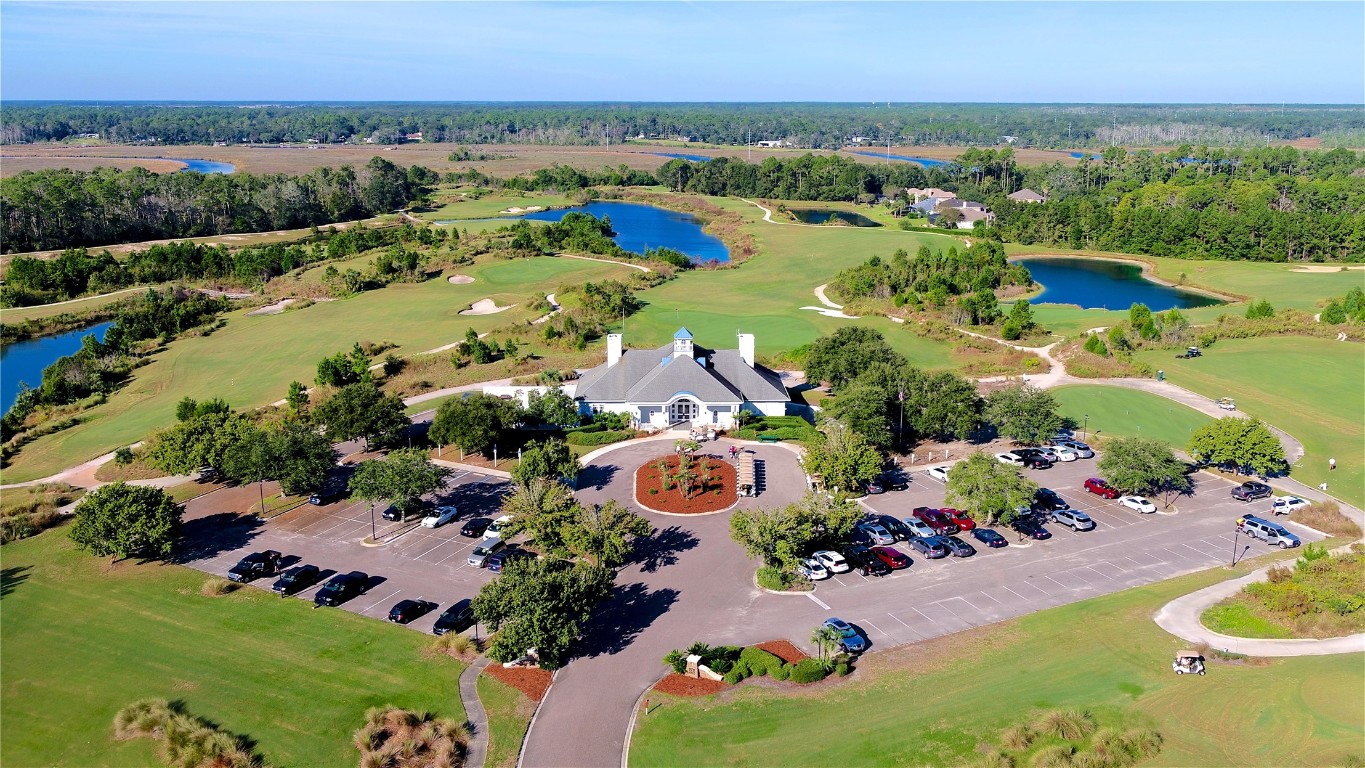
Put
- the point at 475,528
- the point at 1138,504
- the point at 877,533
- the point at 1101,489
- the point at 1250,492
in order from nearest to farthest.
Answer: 1. the point at 877,533
2. the point at 475,528
3. the point at 1138,504
4. the point at 1250,492
5. the point at 1101,489

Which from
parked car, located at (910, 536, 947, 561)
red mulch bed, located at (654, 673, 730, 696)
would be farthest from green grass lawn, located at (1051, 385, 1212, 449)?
red mulch bed, located at (654, 673, 730, 696)

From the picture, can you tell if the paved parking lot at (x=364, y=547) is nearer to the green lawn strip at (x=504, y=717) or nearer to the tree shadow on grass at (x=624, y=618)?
the green lawn strip at (x=504, y=717)

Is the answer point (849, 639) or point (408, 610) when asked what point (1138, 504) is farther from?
point (408, 610)

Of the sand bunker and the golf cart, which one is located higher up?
the sand bunker

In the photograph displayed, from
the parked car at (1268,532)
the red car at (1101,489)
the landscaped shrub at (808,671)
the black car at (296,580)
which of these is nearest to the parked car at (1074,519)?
the red car at (1101,489)

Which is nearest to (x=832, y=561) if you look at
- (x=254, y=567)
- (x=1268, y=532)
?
(x=1268, y=532)

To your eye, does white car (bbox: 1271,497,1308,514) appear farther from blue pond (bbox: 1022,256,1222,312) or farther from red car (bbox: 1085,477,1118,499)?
blue pond (bbox: 1022,256,1222,312)

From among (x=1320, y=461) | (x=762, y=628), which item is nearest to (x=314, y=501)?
(x=762, y=628)
